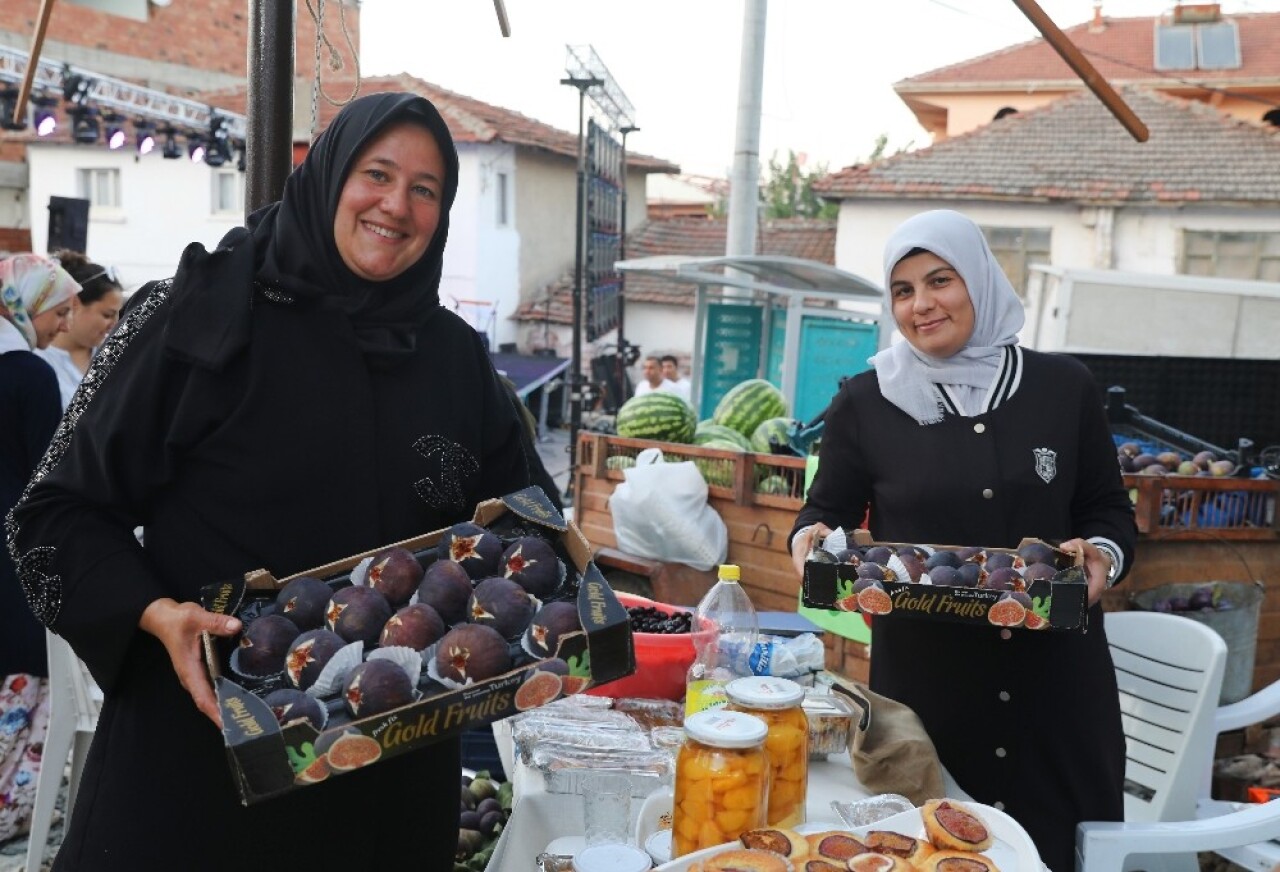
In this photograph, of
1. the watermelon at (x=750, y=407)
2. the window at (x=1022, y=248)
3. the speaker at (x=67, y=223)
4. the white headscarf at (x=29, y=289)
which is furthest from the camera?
the window at (x=1022, y=248)

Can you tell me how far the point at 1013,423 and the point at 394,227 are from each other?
143cm

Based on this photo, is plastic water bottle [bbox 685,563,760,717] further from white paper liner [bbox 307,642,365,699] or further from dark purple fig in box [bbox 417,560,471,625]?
white paper liner [bbox 307,642,365,699]

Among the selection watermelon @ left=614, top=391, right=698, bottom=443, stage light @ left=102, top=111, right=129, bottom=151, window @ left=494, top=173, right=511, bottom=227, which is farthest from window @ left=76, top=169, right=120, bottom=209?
watermelon @ left=614, top=391, right=698, bottom=443

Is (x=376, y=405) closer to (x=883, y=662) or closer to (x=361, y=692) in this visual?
(x=361, y=692)

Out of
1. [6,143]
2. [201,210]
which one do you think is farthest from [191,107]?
[6,143]

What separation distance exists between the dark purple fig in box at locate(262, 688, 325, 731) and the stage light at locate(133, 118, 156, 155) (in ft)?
42.9

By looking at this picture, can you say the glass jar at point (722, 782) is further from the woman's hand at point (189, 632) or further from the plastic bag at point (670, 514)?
the plastic bag at point (670, 514)

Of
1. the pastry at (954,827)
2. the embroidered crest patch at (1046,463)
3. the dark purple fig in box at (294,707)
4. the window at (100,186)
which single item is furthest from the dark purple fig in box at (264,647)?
the window at (100,186)

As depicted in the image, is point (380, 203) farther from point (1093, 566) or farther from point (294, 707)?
point (1093, 566)

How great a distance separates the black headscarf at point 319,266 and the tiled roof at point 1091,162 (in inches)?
646

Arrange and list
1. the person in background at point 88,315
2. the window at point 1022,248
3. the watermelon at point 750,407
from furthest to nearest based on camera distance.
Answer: the window at point 1022,248, the watermelon at point 750,407, the person in background at point 88,315

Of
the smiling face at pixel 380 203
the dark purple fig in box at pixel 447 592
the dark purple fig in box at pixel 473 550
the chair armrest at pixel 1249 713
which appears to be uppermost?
the smiling face at pixel 380 203

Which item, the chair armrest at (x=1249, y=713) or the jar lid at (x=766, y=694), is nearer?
the jar lid at (x=766, y=694)

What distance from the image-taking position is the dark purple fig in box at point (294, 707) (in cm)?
136
